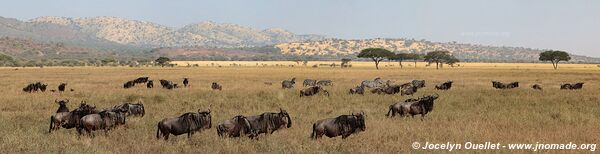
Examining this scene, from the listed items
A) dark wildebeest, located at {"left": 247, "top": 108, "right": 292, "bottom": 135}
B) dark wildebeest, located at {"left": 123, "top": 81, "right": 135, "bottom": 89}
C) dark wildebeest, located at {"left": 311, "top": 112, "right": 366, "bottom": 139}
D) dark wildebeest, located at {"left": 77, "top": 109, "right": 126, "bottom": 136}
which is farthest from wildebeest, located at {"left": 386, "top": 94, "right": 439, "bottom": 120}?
dark wildebeest, located at {"left": 123, "top": 81, "right": 135, "bottom": 89}

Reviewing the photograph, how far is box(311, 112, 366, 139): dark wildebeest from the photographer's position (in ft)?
39.6

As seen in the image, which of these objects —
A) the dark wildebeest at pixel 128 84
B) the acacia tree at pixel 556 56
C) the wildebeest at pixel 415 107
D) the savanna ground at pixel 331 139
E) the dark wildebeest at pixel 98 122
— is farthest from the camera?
the acacia tree at pixel 556 56

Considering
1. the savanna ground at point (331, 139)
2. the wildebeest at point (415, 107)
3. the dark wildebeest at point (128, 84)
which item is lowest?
the dark wildebeest at point (128, 84)

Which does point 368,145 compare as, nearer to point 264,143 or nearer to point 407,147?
point 407,147

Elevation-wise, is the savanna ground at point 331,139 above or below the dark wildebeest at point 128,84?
above

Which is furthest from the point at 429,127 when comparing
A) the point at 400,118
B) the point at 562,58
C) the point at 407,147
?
the point at 562,58

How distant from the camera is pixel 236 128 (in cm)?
1206

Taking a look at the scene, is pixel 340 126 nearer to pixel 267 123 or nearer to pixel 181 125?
pixel 267 123

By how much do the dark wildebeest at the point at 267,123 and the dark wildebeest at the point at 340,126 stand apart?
2.58 feet

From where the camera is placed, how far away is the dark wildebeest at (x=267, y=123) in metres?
12.2

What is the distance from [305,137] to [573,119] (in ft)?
29.2

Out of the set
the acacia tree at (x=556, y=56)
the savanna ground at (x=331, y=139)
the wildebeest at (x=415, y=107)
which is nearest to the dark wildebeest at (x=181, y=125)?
the savanna ground at (x=331, y=139)

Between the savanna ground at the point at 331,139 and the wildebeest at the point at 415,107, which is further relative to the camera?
the wildebeest at the point at 415,107

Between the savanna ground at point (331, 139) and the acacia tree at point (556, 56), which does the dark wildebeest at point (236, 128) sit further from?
the acacia tree at point (556, 56)
